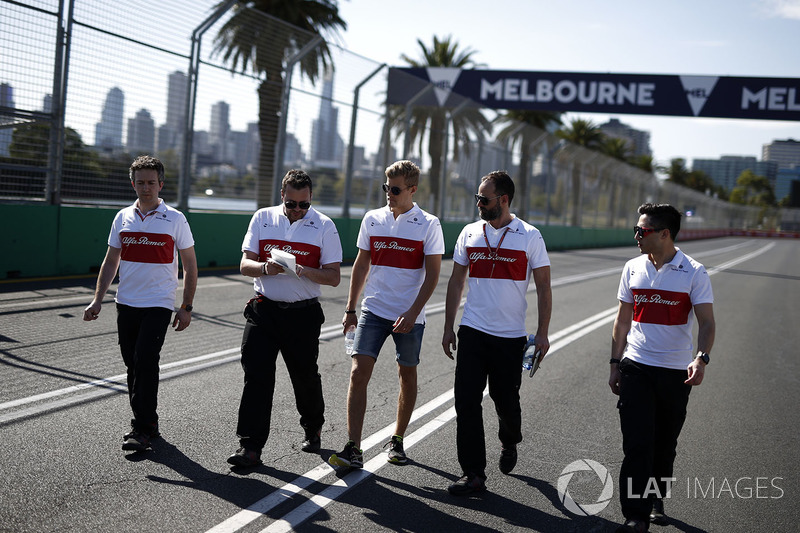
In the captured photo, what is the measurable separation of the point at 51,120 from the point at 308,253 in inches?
350

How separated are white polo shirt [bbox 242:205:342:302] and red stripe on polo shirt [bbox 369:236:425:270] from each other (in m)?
0.28

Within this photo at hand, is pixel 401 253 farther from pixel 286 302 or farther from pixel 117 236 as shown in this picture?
pixel 117 236

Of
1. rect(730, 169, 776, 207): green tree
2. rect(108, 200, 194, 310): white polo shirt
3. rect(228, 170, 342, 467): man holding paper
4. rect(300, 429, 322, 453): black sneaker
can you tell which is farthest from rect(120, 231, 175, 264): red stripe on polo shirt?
rect(730, 169, 776, 207): green tree

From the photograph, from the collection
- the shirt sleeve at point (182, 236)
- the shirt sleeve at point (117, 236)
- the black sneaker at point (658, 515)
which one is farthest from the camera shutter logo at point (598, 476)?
the shirt sleeve at point (117, 236)

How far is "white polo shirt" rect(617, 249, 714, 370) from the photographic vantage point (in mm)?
4039

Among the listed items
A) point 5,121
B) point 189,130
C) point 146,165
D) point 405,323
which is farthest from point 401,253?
point 189,130

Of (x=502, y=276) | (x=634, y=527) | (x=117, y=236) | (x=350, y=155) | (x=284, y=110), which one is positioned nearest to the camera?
(x=634, y=527)

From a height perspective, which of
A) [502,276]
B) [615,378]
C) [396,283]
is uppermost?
[502,276]

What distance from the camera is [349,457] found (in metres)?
4.52

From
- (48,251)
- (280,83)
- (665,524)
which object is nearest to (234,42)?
(280,83)

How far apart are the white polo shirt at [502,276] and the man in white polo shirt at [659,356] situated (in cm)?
64

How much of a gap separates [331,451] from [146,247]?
1715 mm

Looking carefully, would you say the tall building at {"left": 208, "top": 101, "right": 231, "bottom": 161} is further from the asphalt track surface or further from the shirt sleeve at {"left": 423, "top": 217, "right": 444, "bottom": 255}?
the shirt sleeve at {"left": 423, "top": 217, "right": 444, "bottom": 255}

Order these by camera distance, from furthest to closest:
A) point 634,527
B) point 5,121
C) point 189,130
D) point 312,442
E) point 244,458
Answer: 1. point 189,130
2. point 5,121
3. point 312,442
4. point 244,458
5. point 634,527
